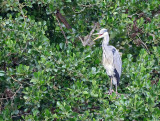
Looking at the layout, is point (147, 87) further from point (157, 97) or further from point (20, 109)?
point (20, 109)

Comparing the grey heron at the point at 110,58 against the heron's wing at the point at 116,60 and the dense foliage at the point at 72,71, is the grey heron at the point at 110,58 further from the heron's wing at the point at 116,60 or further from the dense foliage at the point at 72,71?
the dense foliage at the point at 72,71

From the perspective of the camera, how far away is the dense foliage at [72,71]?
4145 millimetres

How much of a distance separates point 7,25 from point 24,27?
0.98 feet

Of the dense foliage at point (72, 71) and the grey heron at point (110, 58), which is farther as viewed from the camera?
the grey heron at point (110, 58)

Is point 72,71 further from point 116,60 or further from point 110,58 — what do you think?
point 110,58

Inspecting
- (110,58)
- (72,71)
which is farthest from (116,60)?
(72,71)

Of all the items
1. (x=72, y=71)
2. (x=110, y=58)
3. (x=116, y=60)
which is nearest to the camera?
(x=72, y=71)

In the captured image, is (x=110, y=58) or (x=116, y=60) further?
(x=110, y=58)

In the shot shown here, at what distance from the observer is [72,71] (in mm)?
4383

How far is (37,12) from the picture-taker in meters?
5.88

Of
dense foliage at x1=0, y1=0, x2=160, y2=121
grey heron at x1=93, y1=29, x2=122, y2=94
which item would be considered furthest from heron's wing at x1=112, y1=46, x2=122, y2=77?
dense foliage at x1=0, y1=0, x2=160, y2=121

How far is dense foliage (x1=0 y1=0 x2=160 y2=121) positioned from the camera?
13.6 ft

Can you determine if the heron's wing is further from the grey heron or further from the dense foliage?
the dense foliage

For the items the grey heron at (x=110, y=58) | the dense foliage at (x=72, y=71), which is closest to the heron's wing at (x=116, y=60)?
the grey heron at (x=110, y=58)
